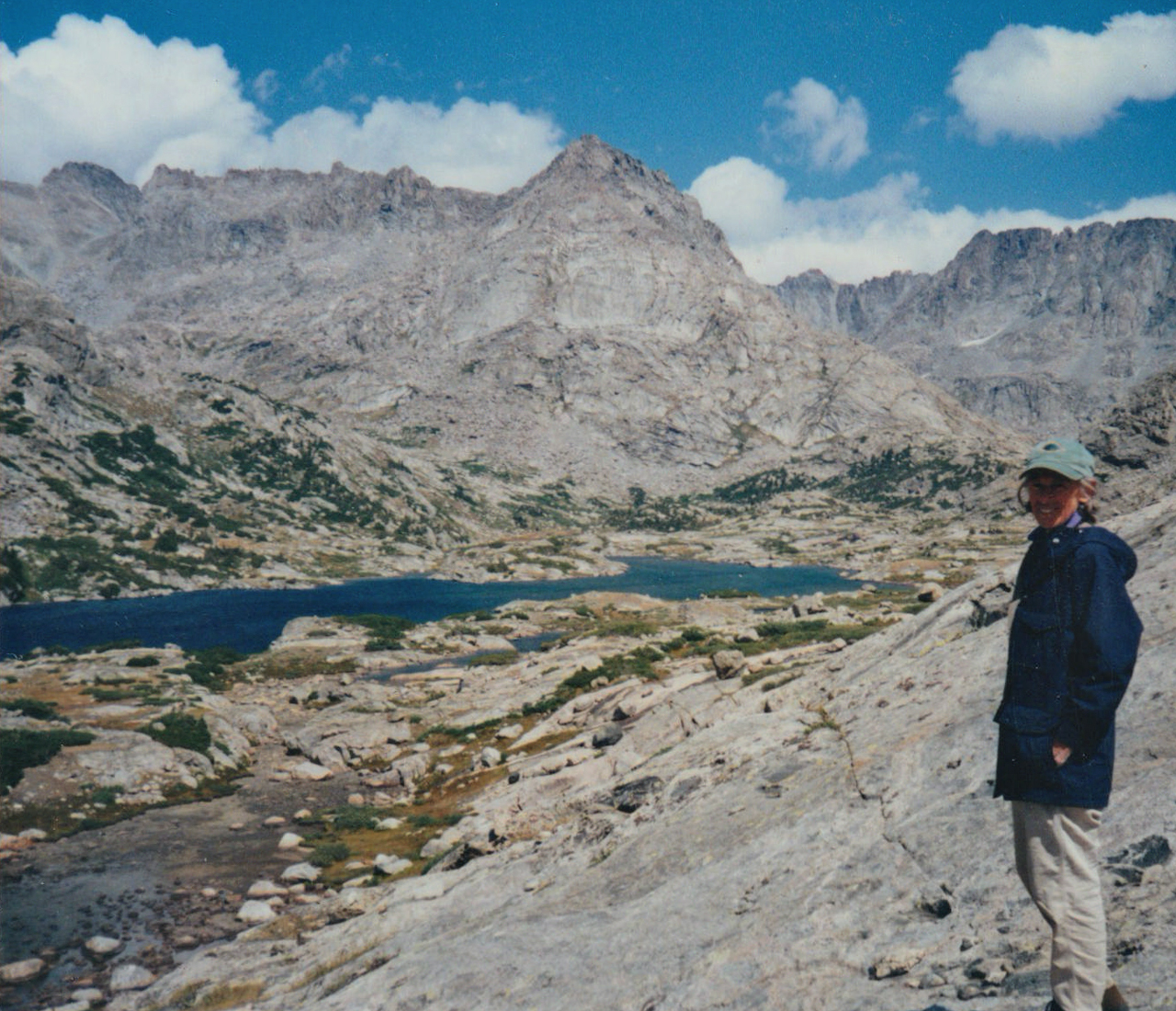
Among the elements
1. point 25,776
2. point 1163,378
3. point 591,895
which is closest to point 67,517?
point 25,776

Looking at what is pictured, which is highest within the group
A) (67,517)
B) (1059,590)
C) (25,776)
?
(67,517)

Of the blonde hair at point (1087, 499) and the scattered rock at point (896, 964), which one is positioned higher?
the blonde hair at point (1087, 499)

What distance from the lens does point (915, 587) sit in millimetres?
134625

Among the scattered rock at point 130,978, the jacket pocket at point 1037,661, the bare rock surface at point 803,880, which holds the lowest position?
the scattered rock at point 130,978

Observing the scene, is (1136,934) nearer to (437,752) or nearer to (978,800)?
(978,800)

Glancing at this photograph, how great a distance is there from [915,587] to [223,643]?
11460 cm

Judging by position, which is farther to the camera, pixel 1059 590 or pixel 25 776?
pixel 25 776

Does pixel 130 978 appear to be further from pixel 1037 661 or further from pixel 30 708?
pixel 30 708

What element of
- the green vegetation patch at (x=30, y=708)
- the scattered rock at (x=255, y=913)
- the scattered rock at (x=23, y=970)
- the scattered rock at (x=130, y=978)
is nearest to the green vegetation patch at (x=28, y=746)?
the green vegetation patch at (x=30, y=708)

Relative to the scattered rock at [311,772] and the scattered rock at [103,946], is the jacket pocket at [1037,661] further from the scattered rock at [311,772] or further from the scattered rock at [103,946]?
the scattered rock at [311,772]

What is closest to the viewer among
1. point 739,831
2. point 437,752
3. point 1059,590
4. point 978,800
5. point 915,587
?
point 1059,590

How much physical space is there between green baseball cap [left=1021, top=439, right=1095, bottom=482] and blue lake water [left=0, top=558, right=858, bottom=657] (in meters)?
97.9

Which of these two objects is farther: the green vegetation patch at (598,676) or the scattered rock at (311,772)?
the green vegetation patch at (598,676)

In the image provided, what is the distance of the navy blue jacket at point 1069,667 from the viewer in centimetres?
599
